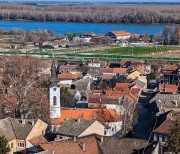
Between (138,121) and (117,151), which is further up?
(117,151)

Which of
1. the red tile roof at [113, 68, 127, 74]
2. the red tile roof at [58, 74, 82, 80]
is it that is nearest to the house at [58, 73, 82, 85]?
the red tile roof at [58, 74, 82, 80]

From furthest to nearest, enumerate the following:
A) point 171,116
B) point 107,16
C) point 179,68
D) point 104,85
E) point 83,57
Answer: point 107,16 → point 83,57 → point 179,68 → point 104,85 → point 171,116

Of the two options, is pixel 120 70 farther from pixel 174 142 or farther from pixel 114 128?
pixel 174 142

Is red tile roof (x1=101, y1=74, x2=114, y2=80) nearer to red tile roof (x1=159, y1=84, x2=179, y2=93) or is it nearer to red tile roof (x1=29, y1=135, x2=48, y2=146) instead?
red tile roof (x1=159, y1=84, x2=179, y2=93)

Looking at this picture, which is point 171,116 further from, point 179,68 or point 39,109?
point 179,68

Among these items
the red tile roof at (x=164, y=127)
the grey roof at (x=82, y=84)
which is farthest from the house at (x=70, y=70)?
the red tile roof at (x=164, y=127)

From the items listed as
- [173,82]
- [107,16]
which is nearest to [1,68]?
[173,82]
